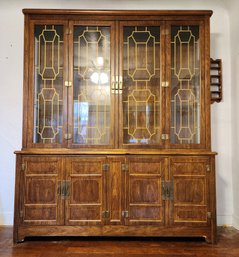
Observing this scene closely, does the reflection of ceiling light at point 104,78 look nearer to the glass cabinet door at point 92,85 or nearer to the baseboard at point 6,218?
the glass cabinet door at point 92,85

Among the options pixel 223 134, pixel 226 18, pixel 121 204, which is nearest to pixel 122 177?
pixel 121 204

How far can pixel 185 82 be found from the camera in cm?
253

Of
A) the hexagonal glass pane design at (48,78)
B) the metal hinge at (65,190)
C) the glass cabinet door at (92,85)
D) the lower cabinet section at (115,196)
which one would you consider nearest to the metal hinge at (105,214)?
the lower cabinet section at (115,196)

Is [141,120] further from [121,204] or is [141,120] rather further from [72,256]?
[72,256]

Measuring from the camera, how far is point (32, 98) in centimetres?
246

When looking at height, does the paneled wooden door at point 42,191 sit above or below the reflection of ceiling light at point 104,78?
below

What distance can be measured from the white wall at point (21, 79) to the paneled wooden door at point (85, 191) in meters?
0.94

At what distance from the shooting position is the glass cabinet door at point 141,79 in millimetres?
2502

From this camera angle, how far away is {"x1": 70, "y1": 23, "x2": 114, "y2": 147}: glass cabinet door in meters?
2.49

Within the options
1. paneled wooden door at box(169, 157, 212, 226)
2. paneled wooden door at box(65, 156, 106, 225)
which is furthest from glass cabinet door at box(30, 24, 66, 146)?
paneled wooden door at box(169, 157, 212, 226)

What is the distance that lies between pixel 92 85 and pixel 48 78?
17.6 inches

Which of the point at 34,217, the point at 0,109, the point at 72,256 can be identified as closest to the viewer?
the point at 72,256

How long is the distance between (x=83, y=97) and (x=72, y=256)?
1449mm

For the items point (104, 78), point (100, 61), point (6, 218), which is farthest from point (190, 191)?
point (6, 218)
